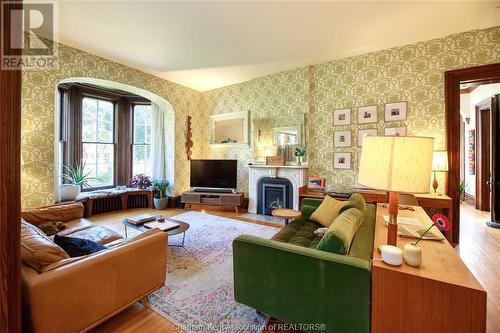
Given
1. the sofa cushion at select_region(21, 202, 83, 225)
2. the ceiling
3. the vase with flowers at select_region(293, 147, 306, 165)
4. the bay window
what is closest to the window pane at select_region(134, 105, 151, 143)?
the bay window

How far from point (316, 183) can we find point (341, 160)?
0.64 m

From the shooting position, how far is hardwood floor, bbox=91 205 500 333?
1.66m

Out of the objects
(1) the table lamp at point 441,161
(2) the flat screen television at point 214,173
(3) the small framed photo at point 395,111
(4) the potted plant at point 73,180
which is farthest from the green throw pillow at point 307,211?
(4) the potted plant at point 73,180

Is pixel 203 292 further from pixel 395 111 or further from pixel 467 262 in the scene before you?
pixel 395 111

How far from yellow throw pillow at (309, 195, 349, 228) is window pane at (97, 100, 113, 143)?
5.22m

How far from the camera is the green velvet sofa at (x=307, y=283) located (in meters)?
1.27

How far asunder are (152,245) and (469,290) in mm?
1948

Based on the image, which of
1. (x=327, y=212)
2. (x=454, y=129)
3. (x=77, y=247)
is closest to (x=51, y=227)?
(x=77, y=247)

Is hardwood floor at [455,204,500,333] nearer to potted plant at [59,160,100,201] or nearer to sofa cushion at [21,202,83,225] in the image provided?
sofa cushion at [21,202,83,225]

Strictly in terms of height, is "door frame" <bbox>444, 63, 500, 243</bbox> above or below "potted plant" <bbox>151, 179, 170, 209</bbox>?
above

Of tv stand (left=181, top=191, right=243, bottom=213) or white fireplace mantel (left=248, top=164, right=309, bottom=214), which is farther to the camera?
tv stand (left=181, top=191, right=243, bottom=213)

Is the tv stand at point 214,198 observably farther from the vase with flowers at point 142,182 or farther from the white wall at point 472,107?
the white wall at point 472,107

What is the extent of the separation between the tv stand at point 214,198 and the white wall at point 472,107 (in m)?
5.65

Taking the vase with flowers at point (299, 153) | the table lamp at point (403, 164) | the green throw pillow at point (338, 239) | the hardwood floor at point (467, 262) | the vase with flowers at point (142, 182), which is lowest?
the hardwood floor at point (467, 262)
